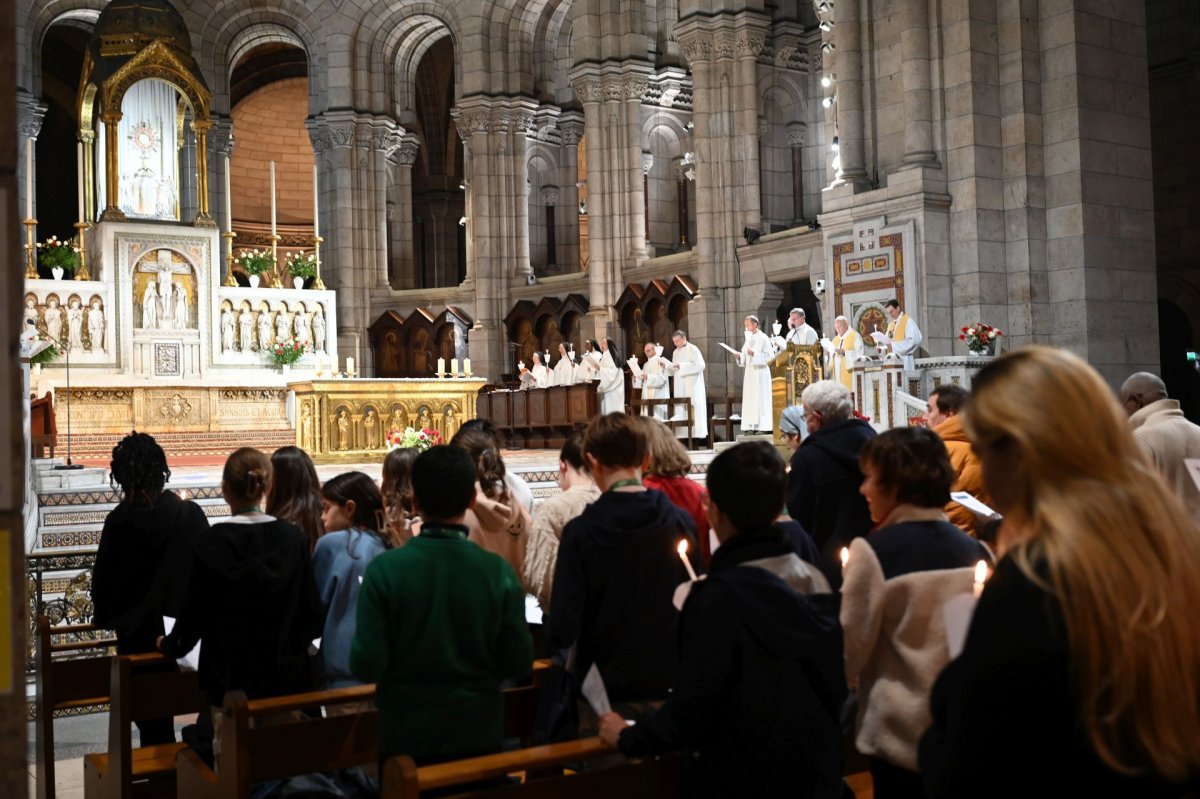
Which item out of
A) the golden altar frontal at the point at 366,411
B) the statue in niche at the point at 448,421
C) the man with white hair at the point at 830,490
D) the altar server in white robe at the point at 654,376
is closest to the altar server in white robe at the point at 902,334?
the altar server in white robe at the point at 654,376

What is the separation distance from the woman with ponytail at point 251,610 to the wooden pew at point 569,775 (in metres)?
1.20

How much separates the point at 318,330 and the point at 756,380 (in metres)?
8.25

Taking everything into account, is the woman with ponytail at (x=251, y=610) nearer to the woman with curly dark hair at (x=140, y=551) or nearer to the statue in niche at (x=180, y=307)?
the woman with curly dark hair at (x=140, y=551)

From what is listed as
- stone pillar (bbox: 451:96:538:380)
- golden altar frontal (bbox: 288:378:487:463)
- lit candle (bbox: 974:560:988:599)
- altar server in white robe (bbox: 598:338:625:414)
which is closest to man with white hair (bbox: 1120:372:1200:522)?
lit candle (bbox: 974:560:988:599)

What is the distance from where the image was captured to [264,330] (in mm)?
20109

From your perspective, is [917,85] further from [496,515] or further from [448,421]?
[496,515]

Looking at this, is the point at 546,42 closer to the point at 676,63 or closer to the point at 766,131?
the point at 676,63

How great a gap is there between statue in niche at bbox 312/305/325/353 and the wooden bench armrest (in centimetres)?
1766

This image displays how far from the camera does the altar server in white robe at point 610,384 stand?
1866cm

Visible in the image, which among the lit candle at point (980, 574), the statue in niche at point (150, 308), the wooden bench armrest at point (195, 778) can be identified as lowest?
the wooden bench armrest at point (195, 778)

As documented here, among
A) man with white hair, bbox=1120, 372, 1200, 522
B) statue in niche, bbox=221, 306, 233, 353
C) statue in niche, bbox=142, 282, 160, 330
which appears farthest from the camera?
statue in niche, bbox=221, 306, 233, 353

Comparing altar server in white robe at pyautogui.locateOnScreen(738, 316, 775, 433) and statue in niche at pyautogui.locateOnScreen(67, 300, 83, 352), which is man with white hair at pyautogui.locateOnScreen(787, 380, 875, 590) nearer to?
altar server in white robe at pyautogui.locateOnScreen(738, 316, 775, 433)

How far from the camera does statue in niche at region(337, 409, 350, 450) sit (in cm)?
→ 1519

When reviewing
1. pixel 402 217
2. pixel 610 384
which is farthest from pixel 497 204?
pixel 610 384
